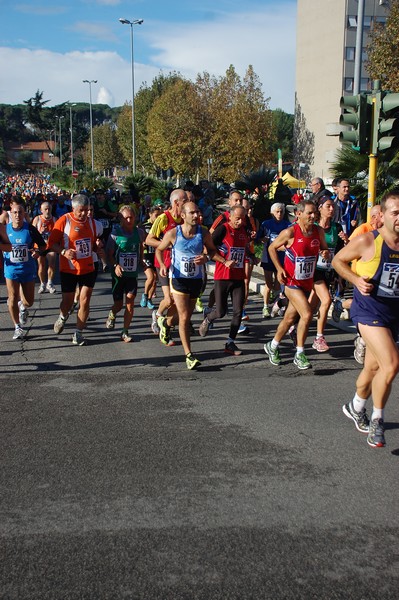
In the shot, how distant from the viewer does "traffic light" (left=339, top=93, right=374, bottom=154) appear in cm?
943

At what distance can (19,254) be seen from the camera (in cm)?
938

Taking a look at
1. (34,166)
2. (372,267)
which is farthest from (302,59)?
(34,166)

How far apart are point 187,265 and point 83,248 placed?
1.86 metres

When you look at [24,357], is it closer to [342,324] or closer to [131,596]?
[342,324]

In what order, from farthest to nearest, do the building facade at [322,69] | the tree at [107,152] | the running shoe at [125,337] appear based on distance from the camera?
the tree at [107,152]
the building facade at [322,69]
the running shoe at [125,337]

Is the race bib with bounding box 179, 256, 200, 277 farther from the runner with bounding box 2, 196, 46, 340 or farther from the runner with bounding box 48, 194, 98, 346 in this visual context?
the runner with bounding box 2, 196, 46, 340

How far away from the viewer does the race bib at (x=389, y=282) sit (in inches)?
203

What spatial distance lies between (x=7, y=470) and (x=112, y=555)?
1.49 meters

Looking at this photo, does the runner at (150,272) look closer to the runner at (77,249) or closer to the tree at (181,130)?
the runner at (77,249)

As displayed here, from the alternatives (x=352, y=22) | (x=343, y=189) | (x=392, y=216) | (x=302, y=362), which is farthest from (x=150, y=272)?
(x=352, y=22)

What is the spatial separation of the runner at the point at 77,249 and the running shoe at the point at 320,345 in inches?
120

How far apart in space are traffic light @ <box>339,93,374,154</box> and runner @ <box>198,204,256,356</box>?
210 centimetres

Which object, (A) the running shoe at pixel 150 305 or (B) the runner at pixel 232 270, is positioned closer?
(B) the runner at pixel 232 270

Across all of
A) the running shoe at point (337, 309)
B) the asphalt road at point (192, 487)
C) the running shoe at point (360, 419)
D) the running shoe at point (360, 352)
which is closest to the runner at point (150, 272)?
the running shoe at point (337, 309)
